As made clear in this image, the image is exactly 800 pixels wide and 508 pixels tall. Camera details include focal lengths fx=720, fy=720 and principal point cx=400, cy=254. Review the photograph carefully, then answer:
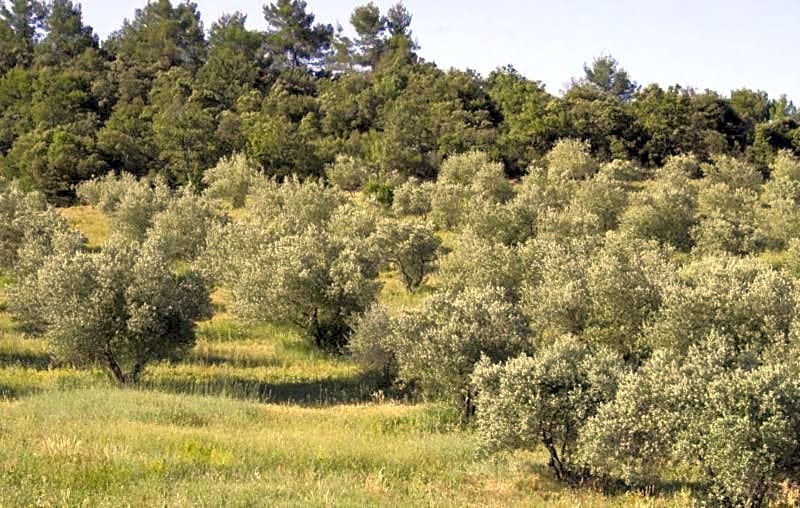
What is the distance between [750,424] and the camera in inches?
568

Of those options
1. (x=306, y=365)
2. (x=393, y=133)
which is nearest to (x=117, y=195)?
(x=393, y=133)

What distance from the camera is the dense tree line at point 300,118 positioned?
84.8m

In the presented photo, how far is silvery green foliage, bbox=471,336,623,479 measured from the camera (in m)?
16.6

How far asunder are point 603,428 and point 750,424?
9.56 feet

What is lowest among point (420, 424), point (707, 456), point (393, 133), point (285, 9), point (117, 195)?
point (420, 424)

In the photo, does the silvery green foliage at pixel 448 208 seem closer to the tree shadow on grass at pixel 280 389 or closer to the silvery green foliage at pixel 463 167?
the silvery green foliage at pixel 463 167

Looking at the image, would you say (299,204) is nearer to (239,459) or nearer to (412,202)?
(412,202)

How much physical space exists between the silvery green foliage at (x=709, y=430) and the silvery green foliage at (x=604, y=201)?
40.8 meters

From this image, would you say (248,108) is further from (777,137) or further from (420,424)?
(420,424)

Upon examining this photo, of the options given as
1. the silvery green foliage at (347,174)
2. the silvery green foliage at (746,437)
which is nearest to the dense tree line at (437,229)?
the silvery green foliage at (746,437)

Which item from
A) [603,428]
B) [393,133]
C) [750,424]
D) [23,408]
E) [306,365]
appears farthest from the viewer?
[393,133]

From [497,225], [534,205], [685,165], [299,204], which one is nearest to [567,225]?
[497,225]

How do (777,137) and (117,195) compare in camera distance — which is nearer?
(117,195)

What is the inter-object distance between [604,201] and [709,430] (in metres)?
44.2
